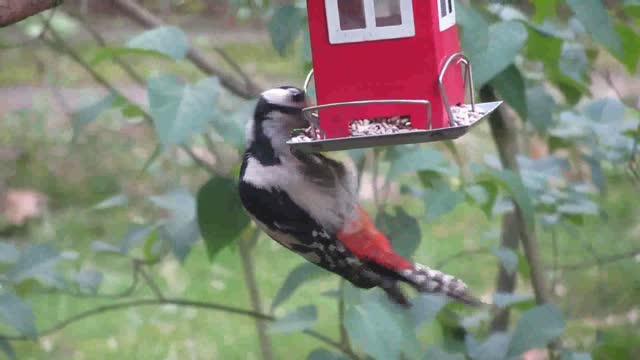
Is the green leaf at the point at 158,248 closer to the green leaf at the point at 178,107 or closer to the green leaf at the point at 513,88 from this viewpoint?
the green leaf at the point at 178,107

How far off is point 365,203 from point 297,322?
299 cm

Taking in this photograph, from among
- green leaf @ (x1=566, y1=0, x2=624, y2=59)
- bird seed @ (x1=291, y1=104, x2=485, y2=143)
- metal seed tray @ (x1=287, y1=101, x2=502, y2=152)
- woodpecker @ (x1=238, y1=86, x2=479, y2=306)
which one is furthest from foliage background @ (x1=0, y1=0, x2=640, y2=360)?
metal seed tray @ (x1=287, y1=101, x2=502, y2=152)

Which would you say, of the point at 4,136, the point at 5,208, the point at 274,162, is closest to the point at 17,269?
the point at 274,162

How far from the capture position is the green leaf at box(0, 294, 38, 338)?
→ 1.96 m

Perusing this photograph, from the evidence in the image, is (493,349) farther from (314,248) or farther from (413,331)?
(314,248)

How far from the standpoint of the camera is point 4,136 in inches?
244

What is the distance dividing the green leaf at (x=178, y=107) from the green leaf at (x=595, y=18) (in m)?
0.67

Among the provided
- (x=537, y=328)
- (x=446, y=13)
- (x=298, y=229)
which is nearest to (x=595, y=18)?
(x=446, y=13)

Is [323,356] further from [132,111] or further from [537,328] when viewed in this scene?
[132,111]

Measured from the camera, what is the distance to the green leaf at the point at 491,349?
2.26 meters

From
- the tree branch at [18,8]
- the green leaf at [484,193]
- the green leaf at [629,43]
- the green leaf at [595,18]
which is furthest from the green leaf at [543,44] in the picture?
the tree branch at [18,8]

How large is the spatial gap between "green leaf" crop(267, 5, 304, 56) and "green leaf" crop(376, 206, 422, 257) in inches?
17.3

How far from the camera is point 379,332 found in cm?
193

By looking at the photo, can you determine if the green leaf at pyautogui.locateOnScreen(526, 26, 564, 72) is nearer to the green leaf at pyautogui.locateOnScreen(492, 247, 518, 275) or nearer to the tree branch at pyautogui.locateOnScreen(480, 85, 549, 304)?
the tree branch at pyautogui.locateOnScreen(480, 85, 549, 304)
